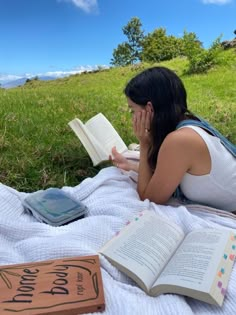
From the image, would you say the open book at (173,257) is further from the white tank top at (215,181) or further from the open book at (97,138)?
the open book at (97,138)

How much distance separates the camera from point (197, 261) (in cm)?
141

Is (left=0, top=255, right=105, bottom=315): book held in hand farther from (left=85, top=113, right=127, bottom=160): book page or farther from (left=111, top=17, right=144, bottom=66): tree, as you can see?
(left=111, top=17, right=144, bottom=66): tree

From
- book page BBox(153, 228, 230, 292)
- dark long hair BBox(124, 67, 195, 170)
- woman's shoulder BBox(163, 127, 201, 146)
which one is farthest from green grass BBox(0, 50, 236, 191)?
book page BBox(153, 228, 230, 292)

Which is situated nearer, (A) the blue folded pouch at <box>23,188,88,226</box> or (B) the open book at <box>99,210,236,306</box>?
(B) the open book at <box>99,210,236,306</box>

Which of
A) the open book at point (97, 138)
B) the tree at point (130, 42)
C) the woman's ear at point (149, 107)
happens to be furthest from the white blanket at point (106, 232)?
the tree at point (130, 42)

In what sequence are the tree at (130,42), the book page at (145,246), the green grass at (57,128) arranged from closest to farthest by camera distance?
the book page at (145,246)
the green grass at (57,128)
the tree at (130,42)

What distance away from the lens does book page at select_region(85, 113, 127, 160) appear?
2504 mm

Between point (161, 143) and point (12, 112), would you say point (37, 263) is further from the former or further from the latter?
point (12, 112)

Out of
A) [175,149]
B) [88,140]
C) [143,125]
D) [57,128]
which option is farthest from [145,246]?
[57,128]

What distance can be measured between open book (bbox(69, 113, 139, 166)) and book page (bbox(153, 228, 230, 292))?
0.99 meters

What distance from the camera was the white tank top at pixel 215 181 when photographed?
6.38 feet

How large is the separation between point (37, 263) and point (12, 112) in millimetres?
2549

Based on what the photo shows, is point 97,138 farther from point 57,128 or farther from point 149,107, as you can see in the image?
point 57,128

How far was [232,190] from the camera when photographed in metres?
2.01
